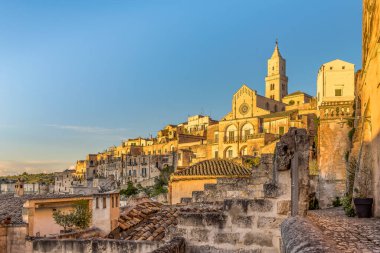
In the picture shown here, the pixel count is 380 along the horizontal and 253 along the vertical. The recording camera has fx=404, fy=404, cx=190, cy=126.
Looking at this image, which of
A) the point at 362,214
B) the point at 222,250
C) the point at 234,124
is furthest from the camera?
the point at 234,124

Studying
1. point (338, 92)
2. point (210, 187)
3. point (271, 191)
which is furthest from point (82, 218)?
point (338, 92)

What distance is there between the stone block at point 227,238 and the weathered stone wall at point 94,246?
69.4 inches

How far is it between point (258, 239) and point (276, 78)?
11848 centimetres

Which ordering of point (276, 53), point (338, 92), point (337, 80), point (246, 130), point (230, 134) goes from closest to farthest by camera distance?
point (338, 92) → point (337, 80) → point (246, 130) → point (230, 134) → point (276, 53)

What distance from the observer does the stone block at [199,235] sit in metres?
6.95

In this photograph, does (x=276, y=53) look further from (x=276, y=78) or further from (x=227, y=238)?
(x=227, y=238)

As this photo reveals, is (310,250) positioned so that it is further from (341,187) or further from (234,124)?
(234,124)

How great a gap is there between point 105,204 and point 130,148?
121 meters

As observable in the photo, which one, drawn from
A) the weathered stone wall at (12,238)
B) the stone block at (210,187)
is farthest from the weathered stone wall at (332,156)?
the weathered stone wall at (12,238)

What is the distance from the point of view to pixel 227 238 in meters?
6.76

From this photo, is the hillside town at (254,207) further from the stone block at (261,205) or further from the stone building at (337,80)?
the stone building at (337,80)

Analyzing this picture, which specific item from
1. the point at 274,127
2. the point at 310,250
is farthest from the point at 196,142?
the point at 310,250

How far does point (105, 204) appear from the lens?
12.1 metres

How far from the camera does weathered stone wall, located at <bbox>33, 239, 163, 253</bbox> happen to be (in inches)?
335
